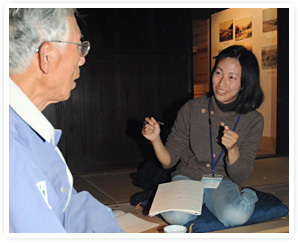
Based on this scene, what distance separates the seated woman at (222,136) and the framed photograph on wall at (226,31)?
2588 millimetres

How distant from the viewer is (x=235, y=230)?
5.49 ft

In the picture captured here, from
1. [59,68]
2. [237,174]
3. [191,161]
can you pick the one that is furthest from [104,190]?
[59,68]

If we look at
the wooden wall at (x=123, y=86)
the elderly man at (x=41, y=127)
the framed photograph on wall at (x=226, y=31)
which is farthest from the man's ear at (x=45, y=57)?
the framed photograph on wall at (x=226, y=31)

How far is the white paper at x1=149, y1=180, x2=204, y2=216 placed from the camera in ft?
4.96

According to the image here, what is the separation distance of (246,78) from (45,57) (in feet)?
3.84

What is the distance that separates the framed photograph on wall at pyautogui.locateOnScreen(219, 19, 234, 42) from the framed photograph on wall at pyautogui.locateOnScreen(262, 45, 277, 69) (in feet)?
1.60

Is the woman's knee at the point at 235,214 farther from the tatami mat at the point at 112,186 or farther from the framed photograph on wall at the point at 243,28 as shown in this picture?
the framed photograph on wall at the point at 243,28

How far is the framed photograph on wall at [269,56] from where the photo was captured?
3.92 meters

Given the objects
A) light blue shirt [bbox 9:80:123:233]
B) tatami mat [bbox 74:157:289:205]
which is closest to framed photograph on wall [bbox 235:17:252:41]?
tatami mat [bbox 74:157:289:205]

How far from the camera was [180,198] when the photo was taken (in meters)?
1.58

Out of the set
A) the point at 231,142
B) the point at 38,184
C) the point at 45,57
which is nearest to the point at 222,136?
the point at 231,142

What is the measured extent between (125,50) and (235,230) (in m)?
2.12
